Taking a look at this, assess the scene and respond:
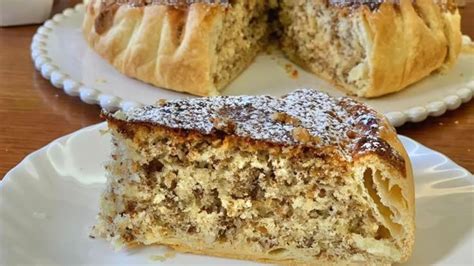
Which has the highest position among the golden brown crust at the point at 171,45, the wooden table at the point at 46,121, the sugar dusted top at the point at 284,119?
the sugar dusted top at the point at 284,119

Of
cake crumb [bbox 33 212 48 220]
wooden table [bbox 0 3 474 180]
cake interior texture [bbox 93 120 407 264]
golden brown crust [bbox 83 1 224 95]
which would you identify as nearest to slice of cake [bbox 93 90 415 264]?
cake interior texture [bbox 93 120 407 264]

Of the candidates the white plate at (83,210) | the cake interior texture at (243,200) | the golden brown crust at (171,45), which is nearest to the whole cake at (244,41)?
the golden brown crust at (171,45)

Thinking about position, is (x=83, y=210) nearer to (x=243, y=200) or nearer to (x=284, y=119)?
(x=243, y=200)

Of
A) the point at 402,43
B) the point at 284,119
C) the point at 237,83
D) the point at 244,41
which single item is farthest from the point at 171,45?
the point at 284,119

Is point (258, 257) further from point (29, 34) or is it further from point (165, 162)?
point (29, 34)

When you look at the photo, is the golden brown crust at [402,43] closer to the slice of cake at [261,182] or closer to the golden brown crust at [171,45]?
the golden brown crust at [171,45]

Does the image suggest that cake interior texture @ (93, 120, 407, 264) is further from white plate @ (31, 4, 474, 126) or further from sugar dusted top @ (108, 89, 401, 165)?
white plate @ (31, 4, 474, 126)
